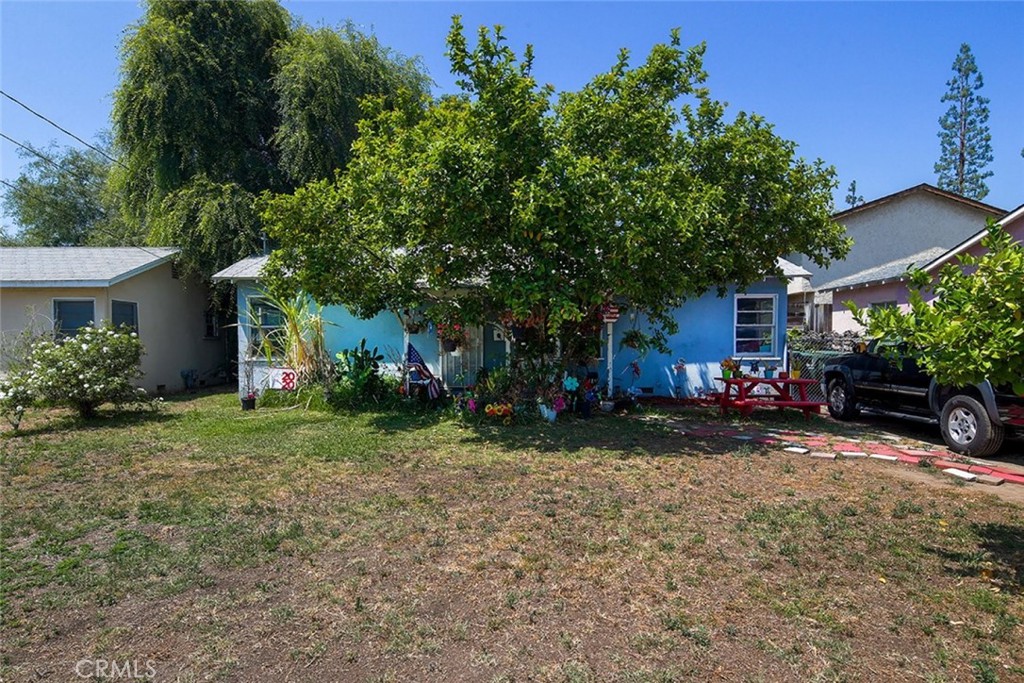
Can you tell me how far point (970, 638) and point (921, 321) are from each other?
1.91 meters

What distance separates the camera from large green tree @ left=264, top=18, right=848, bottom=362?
26.0 feet

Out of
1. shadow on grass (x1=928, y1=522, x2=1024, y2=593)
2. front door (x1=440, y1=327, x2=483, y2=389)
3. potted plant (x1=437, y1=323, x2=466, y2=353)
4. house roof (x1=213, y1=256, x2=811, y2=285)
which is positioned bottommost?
shadow on grass (x1=928, y1=522, x2=1024, y2=593)

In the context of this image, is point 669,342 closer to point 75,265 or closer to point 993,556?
point 993,556

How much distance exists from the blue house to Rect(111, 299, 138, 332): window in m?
2.78

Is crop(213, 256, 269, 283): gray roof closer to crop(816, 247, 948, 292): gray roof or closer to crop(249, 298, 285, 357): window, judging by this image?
crop(249, 298, 285, 357): window

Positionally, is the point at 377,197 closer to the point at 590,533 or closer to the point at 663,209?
the point at 663,209

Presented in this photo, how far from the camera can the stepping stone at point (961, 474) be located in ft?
21.0

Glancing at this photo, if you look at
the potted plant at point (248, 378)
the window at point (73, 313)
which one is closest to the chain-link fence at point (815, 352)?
the potted plant at point (248, 378)

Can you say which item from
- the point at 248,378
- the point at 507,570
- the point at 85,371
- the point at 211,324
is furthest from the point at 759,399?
the point at 211,324

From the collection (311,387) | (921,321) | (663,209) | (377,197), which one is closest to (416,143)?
(377,197)

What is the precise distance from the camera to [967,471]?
6.69 m

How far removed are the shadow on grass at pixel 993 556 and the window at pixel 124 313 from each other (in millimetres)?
15106

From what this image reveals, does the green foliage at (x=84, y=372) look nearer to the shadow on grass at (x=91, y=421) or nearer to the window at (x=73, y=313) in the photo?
the shadow on grass at (x=91, y=421)

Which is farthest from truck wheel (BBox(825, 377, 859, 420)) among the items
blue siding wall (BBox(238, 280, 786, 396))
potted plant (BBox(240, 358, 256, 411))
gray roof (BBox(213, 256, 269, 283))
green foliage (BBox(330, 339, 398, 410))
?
gray roof (BBox(213, 256, 269, 283))
